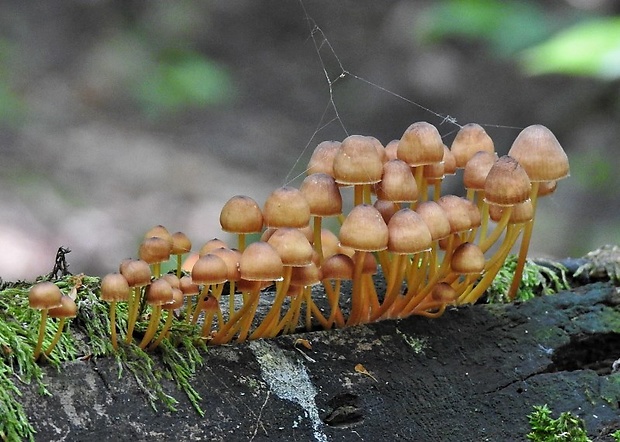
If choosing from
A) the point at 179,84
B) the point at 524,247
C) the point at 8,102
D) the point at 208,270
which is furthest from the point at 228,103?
the point at 208,270

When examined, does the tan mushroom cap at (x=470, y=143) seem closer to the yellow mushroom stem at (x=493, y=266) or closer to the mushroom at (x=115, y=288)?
the yellow mushroom stem at (x=493, y=266)

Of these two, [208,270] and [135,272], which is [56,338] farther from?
[208,270]

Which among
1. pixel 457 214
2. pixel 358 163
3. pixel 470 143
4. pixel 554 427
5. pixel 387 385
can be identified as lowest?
pixel 554 427

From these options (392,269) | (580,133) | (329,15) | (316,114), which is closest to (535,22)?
(580,133)

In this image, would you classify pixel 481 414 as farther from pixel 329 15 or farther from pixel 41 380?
pixel 329 15

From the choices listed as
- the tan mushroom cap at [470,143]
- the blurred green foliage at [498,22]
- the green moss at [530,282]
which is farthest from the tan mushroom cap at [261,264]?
the blurred green foliage at [498,22]

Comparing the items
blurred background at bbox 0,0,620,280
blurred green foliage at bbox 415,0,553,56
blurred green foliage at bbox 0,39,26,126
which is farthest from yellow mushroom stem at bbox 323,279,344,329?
blurred green foliage at bbox 0,39,26,126

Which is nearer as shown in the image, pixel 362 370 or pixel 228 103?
pixel 362 370
